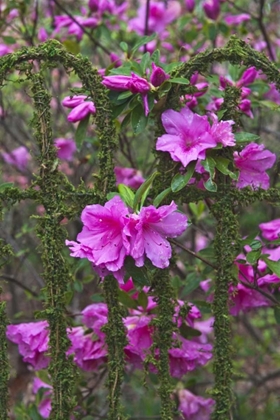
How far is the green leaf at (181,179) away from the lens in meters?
1.30

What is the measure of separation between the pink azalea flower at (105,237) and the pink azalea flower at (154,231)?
2 cm

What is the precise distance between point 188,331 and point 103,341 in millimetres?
239

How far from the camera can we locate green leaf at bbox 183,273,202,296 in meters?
1.78

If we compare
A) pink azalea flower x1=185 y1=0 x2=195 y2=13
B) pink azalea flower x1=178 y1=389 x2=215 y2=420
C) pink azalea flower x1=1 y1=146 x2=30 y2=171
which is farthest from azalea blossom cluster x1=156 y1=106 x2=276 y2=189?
pink azalea flower x1=1 y1=146 x2=30 y2=171

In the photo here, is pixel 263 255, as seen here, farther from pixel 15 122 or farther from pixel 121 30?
pixel 15 122

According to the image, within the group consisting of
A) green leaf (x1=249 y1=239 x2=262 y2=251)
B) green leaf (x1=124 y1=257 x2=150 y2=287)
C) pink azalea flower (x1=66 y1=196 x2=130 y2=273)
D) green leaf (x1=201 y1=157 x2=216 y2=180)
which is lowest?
green leaf (x1=249 y1=239 x2=262 y2=251)

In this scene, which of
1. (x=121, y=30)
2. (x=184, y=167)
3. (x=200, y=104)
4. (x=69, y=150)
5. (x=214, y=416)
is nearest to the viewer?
(x=184, y=167)

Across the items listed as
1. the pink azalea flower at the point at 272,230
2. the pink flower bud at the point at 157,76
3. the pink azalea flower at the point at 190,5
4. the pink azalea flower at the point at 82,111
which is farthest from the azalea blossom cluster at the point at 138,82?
the pink azalea flower at the point at 190,5

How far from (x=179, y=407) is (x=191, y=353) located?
429 millimetres

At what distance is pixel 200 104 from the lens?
1.66m

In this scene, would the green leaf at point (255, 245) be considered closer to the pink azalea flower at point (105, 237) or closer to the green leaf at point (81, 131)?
the pink azalea flower at point (105, 237)

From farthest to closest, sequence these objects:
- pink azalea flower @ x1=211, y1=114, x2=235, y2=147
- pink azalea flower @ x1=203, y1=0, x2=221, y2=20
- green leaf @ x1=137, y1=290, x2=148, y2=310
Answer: pink azalea flower @ x1=203, y1=0, x2=221, y2=20, green leaf @ x1=137, y1=290, x2=148, y2=310, pink azalea flower @ x1=211, y1=114, x2=235, y2=147

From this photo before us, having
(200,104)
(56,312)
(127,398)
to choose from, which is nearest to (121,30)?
(200,104)

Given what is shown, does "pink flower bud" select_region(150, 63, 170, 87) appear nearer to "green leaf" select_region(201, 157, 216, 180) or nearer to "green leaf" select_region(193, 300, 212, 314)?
"green leaf" select_region(201, 157, 216, 180)
